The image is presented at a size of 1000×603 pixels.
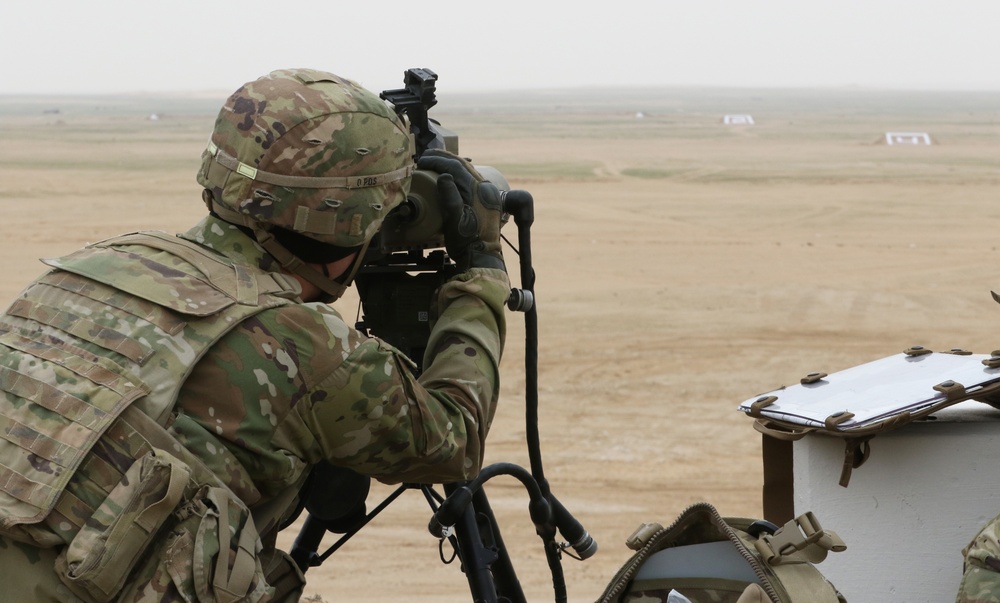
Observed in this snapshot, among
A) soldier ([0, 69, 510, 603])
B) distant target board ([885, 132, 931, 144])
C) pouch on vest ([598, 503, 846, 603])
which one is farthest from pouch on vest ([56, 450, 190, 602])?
distant target board ([885, 132, 931, 144])

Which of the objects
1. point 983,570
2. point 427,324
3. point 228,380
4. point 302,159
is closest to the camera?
point 228,380

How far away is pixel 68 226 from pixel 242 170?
15.9 meters

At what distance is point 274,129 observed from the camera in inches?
93.7

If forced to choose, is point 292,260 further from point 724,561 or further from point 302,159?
point 724,561

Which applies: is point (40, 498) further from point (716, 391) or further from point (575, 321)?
point (575, 321)

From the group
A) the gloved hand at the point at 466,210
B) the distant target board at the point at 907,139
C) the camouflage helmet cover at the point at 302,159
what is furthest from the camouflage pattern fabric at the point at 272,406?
the distant target board at the point at 907,139

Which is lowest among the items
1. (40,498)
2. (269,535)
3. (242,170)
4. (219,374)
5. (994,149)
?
(994,149)

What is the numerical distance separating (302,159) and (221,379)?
1.56 feet

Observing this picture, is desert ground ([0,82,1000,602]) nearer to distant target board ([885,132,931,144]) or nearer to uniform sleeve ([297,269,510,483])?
uniform sleeve ([297,269,510,483])

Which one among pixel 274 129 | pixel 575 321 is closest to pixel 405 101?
pixel 274 129

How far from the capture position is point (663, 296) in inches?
494

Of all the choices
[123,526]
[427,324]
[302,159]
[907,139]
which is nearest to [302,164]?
[302,159]

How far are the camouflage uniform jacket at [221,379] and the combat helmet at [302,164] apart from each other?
0.09 meters

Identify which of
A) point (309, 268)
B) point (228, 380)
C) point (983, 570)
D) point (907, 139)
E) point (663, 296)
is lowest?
point (907, 139)
